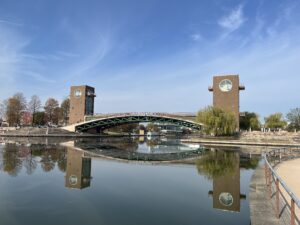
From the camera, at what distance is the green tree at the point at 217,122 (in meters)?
50.6

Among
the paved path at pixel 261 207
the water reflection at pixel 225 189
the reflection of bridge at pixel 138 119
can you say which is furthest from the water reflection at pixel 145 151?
the reflection of bridge at pixel 138 119

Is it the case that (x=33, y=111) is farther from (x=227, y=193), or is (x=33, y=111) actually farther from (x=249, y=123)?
(x=227, y=193)

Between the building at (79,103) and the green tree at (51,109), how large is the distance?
4653 mm

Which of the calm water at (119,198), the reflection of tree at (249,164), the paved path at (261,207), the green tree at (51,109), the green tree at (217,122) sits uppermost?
the green tree at (51,109)

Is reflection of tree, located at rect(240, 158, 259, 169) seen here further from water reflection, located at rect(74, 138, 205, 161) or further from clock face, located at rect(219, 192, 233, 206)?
clock face, located at rect(219, 192, 233, 206)

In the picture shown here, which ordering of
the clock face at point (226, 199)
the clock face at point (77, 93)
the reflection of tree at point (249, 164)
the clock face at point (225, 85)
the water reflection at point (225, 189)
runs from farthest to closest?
the clock face at point (77, 93) < the clock face at point (225, 85) < the reflection of tree at point (249, 164) < the clock face at point (226, 199) < the water reflection at point (225, 189)

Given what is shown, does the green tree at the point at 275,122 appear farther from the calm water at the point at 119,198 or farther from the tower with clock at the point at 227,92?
the calm water at the point at 119,198

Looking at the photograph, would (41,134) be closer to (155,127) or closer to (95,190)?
(95,190)

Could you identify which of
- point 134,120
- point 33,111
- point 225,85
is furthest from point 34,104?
point 225,85

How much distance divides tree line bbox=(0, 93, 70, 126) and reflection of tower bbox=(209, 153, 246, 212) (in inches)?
2838

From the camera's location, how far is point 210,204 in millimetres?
8773

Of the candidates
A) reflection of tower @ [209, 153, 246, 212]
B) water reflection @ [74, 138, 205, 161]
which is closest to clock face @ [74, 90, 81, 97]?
water reflection @ [74, 138, 205, 161]

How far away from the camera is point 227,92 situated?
62375mm

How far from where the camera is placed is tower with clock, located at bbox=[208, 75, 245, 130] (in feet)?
202
